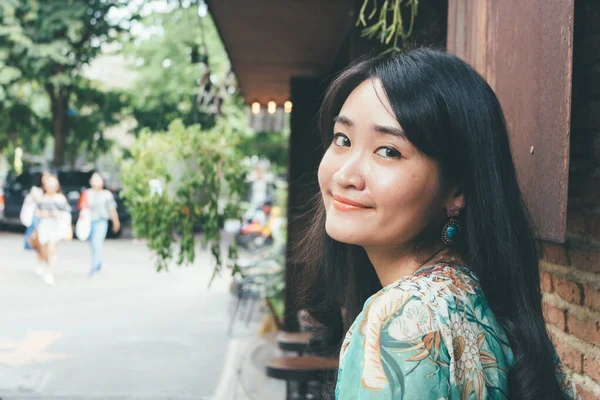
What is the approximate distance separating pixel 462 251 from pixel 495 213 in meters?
0.12

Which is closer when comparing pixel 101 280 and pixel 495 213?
pixel 495 213

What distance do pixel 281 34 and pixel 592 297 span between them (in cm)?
396

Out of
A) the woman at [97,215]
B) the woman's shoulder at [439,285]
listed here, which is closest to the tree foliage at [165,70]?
the woman at [97,215]

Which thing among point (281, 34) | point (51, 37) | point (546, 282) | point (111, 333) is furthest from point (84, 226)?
point (546, 282)

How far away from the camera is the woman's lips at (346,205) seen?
1346mm

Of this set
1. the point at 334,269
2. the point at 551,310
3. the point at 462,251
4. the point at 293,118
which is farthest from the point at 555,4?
the point at 293,118

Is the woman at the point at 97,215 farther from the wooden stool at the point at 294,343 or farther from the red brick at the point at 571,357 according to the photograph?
the red brick at the point at 571,357

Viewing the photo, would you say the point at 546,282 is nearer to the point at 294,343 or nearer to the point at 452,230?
the point at 452,230

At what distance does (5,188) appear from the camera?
21.2 m

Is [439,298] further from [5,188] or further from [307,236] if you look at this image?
[5,188]

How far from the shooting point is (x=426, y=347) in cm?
111

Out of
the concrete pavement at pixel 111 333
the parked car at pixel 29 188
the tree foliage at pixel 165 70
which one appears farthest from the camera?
the parked car at pixel 29 188

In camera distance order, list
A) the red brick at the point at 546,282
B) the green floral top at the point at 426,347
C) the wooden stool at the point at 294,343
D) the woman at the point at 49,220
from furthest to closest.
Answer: the woman at the point at 49,220, the wooden stool at the point at 294,343, the red brick at the point at 546,282, the green floral top at the point at 426,347

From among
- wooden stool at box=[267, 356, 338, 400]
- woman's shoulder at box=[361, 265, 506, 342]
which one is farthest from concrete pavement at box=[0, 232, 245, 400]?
woman's shoulder at box=[361, 265, 506, 342]
